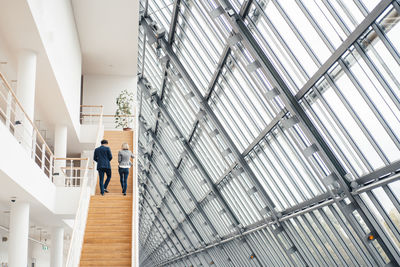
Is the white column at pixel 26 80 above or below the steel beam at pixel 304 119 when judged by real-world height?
above

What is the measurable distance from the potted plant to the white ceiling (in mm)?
1634

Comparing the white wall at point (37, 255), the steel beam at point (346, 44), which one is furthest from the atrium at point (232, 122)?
the white wall at point (37, 255)

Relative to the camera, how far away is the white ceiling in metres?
19.7

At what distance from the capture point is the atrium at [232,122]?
34.0 feet

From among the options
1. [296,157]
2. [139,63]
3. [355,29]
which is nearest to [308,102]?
[296,157]

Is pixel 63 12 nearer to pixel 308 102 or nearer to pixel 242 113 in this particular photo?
pixel 242 113

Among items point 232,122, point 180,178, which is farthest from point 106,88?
point 232,122

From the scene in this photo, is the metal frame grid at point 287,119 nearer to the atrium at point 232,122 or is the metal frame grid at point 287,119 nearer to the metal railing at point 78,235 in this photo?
the atrium at point 232,122

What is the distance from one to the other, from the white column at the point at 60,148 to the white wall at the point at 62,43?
2.23 ft

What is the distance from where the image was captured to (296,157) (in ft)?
46.9

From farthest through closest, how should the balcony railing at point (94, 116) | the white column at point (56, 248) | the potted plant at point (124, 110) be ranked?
the balcony railing at point (94, 116), the potted plant at point (124, 110), the white column at point (56, 248)

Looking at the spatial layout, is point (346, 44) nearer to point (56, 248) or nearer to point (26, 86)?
point (26, 86)

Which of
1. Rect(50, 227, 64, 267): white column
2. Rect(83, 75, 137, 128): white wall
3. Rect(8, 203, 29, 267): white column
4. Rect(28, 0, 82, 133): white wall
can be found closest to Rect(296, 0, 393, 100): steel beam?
Rect(28, 0, 82, 133): white wall

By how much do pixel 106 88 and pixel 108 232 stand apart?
15.7 metres
